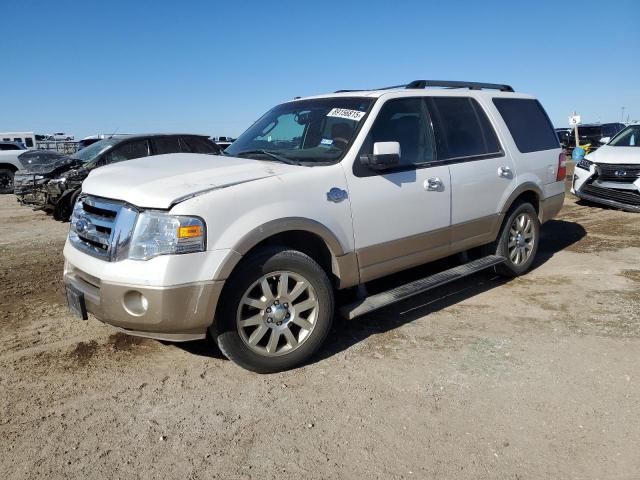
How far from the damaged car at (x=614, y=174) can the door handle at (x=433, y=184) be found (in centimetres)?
670

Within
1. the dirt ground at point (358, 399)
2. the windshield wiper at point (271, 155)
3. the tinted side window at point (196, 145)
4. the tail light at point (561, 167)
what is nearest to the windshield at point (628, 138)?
the tail light at point (561, 167)

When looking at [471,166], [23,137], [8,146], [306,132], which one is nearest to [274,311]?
[306,132]

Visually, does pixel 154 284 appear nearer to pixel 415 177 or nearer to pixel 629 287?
pixel 415 177

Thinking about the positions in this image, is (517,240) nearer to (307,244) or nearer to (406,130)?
(406,130)

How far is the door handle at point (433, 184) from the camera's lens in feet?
14.4

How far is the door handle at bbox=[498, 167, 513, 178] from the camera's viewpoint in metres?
5.19

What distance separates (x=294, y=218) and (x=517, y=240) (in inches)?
127

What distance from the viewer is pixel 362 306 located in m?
3.95

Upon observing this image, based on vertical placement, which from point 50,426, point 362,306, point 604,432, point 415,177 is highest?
point 415,177

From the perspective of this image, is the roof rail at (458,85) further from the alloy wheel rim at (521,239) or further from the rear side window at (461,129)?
the alloy wheel rim at (521,239)

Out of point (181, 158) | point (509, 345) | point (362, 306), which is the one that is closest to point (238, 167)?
point (181, 158)

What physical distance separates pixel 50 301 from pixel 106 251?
225 centimetres

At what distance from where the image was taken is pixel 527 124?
5.79 m

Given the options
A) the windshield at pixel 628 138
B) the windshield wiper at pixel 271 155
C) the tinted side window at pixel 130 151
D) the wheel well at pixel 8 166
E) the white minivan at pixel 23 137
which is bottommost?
the windshield at pixel 628 138
